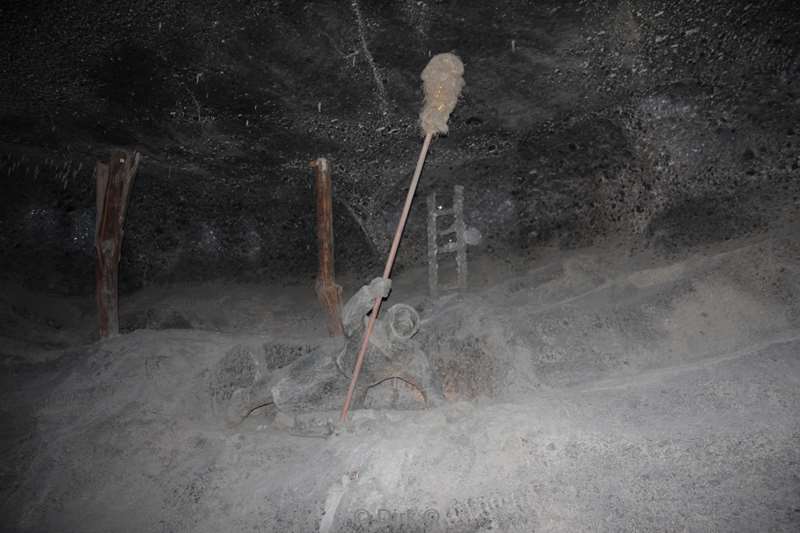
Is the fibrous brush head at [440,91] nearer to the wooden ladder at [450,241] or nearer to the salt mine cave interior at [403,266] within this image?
the salt mine cave interior at [403,266]

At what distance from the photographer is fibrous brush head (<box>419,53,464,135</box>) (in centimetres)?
371

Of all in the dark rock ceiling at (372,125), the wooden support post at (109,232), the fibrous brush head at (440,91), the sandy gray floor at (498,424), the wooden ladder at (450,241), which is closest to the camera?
the sandy gray floor at (498,424)

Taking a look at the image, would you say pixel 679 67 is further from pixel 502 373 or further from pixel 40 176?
pixel 40 176

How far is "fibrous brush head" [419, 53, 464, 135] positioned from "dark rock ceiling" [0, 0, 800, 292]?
44cm

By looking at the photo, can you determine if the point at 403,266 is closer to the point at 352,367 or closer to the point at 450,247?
the point at 450,247

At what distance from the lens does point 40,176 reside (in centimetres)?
600

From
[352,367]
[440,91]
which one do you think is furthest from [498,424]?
[440,91]

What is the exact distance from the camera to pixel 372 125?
521 centimetres

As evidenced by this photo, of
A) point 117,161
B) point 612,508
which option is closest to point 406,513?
point 612,508

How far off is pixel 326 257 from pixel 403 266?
1.14 m

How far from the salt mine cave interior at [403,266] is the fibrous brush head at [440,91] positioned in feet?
0.06

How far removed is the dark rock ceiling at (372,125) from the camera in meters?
3.89

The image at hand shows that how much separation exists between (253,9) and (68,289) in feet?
13.8

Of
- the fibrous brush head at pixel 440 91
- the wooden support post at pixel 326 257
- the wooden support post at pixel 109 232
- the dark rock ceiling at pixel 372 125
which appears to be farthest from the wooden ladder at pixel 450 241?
the wooden support post at pixel 109 232
